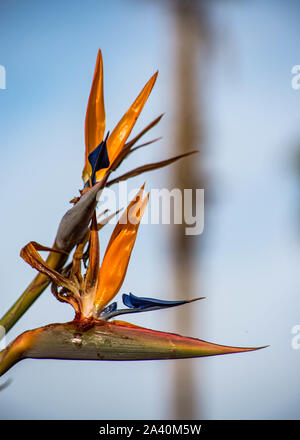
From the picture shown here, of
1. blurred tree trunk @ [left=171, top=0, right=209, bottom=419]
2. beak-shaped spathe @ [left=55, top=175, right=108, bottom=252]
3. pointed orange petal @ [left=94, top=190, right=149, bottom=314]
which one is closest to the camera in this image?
beak-shaped spathe @ [left=55, top=175, right=108, bottom=252]

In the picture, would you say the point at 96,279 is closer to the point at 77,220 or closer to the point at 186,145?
the point at 77,220

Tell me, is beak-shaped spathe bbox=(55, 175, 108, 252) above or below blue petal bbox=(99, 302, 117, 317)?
above

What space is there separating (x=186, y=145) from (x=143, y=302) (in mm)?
2429

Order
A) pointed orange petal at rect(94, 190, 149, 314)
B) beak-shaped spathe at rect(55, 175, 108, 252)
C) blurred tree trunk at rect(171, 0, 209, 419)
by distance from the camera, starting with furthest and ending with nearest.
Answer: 1. blurred tree trunk at rect(171, 0, 209, 419)
2. pointed orange petal at rect(94, 190, 149, 314)
3. beak-shaped spathe at rect(55, 175, 108, 252)

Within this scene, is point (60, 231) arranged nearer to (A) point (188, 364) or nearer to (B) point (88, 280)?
(B) point (88, 280)

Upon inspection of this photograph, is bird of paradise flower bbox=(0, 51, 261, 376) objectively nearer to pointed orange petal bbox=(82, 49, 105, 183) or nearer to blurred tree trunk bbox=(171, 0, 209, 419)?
pointed orange petal bbox=(82, 49, 105, 183)

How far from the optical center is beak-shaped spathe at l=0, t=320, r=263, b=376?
621mm

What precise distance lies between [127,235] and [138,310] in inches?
4.0

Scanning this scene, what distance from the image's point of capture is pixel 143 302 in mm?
702

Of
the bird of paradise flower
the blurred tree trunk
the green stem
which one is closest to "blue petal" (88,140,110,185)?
the bird of paradise flower

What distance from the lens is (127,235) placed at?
73cm

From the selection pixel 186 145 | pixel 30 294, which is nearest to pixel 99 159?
pixel 30 294

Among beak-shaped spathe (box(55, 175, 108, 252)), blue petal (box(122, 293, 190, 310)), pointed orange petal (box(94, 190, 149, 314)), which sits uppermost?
beak-shaped spathe (box(55, 175, 108, 252))

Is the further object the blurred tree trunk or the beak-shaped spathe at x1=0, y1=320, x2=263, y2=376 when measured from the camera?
the blurred tree trunk
